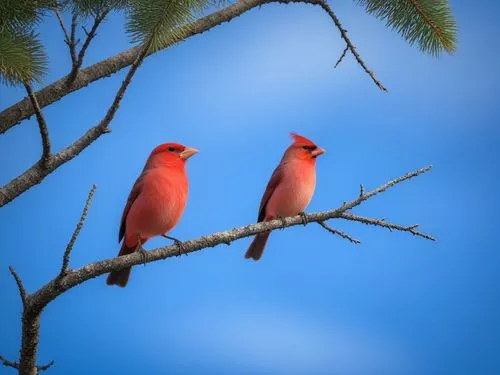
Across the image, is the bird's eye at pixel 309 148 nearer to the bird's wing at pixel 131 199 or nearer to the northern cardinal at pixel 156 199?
the northern cardinal at pixel 156 199

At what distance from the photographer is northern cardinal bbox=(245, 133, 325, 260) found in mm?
3305

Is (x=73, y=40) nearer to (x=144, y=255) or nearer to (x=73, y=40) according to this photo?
(x=73, y=40)

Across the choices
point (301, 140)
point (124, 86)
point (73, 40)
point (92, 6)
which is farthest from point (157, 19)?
point (301, 140)

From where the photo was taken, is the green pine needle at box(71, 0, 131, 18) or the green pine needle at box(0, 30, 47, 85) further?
the green pine needle at box(71, 0, 131, 18)

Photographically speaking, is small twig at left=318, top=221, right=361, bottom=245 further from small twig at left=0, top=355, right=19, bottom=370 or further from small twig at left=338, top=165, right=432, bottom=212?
small twig at left=0, top=355, right=19, bottom=370

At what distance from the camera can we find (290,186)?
3326 millimetres

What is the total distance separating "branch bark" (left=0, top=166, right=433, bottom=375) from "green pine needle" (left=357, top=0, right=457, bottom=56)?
2.75 feet

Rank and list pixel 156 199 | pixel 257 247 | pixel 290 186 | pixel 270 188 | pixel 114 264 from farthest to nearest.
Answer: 1. pixel 257 247
2. pixel 270 188
3. pixel 290 186
4. pixel 156 199
5. pixel 114 264

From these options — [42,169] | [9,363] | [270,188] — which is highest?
[270,188]

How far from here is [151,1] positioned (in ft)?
7.53

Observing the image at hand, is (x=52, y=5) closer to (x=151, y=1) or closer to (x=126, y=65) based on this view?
(x=126, y=65)

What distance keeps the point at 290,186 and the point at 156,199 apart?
749 millimetres

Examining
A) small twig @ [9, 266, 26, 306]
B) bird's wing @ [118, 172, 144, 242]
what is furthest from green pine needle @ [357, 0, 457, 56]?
small twig @ [9, 266, 26, 306]

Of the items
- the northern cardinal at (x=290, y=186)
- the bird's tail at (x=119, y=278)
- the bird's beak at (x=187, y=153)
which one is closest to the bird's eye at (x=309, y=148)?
the northern cardinal at (x=290, y=186)
